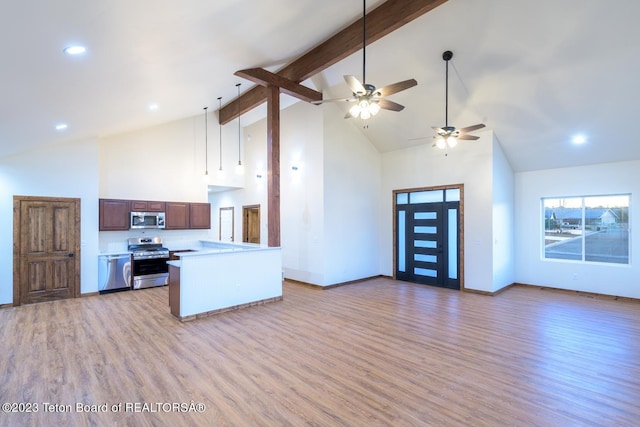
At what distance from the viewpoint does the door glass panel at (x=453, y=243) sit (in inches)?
267

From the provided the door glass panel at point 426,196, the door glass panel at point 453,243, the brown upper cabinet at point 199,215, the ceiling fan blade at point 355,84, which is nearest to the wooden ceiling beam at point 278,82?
the ceiling fan blade at point 355,84

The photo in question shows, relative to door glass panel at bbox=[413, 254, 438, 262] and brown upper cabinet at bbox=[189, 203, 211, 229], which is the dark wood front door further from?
brown upper cabinet at bbox=[189, 203, 211, 229]

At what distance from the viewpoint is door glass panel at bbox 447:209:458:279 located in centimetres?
679

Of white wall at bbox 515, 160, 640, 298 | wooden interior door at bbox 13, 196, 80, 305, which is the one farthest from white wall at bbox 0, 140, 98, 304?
white wall at bbox 515, 160, 640, 298

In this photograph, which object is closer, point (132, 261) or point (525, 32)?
point (525, 32)

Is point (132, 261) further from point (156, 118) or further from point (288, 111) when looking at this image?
point (288, 111)

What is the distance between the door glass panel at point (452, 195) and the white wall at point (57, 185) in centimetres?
751

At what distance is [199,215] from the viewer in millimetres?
7961

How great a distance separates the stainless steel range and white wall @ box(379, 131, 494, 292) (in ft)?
20.2

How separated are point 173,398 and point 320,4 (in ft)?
14.8

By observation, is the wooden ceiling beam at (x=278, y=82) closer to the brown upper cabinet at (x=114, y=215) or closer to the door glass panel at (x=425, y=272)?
the brown upper cabinet at (x=114, y=215)

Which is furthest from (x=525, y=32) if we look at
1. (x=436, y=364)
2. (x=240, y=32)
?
(x=436, y=364)

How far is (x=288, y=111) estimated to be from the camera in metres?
7.72

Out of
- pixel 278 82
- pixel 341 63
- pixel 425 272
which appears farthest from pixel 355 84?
pixel 425 272
